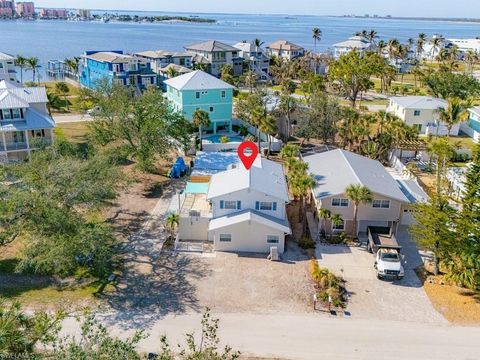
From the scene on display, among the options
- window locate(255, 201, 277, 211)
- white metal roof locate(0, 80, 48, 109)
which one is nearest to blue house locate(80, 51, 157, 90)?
→ white metal roof locate(0, 80, 48, 109)

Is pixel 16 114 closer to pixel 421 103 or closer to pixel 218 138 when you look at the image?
pixel 218 138

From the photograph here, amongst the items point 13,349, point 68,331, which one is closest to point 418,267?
point 68,331

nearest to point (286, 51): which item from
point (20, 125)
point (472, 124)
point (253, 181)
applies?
point (472, 124)

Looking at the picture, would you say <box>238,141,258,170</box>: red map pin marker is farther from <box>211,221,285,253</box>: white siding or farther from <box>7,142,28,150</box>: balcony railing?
<box>7,142,28,150</box>: balcony railing

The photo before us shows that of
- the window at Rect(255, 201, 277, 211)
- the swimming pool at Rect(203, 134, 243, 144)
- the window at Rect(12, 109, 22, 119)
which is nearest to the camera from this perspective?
the window at Rect(255, 201, 277, 211)

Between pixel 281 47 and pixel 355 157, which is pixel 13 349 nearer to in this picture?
pixel 355 157

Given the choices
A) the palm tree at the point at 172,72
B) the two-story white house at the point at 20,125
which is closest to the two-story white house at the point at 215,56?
the palm tree at the point at 172,72

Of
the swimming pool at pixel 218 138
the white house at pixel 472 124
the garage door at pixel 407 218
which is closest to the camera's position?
the garage door at pixel 407 218

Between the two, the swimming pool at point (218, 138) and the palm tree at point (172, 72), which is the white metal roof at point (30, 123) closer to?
the swimming pool at point (218, 138)
